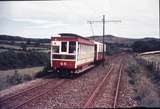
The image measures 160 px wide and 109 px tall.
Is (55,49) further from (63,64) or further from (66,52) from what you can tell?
(63,64)

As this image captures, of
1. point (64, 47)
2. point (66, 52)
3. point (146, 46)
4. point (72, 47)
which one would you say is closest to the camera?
point (72, 47)

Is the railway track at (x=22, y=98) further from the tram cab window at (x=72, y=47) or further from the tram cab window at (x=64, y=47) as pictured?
the tram cab window at (x=64, y=47)

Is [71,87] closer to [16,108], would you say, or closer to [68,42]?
[68,42]

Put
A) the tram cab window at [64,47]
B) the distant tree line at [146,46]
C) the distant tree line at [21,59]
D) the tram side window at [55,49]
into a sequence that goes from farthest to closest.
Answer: the distant tree line at [146,46] < the distant tree line at [21,59] < the tram side window at [55,49] < the tram cab window at [64,47]

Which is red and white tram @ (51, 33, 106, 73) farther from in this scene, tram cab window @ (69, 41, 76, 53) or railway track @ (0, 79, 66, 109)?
railway track @ (0, 79, 66, 109)

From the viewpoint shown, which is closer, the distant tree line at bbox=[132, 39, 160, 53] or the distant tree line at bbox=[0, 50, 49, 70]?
the distant tree line at bbox=[0, 50, 49, 70]

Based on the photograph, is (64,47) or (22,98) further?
(64,47)

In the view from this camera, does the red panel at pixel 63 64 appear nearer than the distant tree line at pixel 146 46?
Yes

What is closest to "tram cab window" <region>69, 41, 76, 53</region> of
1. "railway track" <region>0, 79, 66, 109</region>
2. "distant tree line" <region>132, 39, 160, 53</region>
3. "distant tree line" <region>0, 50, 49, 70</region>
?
"railway track" <region>0, 79, 66, 109</region>

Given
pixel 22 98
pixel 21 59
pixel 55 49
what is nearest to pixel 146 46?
pixel 21 59

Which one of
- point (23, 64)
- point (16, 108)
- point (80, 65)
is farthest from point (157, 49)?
point (16, 108)

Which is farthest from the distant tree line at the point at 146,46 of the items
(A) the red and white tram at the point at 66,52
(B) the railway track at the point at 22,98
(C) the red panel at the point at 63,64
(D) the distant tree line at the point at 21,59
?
(B) the railway track at the point at 22,98

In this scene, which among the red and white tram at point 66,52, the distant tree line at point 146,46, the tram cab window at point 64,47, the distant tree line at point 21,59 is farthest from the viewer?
the distant tree line at point 146,46

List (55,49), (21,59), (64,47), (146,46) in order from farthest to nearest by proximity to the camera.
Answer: (146,46) → (21,59) → (55,49) → (64,47)
